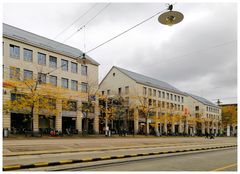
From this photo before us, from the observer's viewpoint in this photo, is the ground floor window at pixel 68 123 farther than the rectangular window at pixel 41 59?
Yes

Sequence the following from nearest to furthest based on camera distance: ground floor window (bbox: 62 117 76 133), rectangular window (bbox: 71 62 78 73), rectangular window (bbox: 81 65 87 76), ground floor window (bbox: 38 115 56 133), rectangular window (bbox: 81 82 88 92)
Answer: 1. ground floor window (bbox: 38 115 56 133)
2. ground floor window (bbox: 62 117 76 133)
3. rectangular window (bbox: 71 62 78 73)
4. rectangular window (bbox: 81 82 88 92)
5. rectangular window (bbox: 81 65 87 76)

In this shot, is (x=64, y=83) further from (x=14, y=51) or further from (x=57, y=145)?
(x=57, y=145)

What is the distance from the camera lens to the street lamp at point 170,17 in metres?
10.9

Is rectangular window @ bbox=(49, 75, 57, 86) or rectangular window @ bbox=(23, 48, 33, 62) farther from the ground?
rectangular window @ bbox=(23, 48, 33, 62)

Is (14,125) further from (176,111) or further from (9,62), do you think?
(176,111)

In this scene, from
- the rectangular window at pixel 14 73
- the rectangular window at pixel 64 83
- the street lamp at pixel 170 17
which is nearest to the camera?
the street lamp at pixel 170 17

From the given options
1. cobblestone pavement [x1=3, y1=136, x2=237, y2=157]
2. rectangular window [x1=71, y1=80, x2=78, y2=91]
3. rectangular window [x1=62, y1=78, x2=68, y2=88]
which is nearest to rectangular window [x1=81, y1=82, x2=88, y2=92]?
rectangular window [x1=71, y1=80, x2=78, y2=91]

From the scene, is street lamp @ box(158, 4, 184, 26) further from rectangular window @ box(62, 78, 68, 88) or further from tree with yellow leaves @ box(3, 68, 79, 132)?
rectangular window @ box(62, 78, 68, 88)

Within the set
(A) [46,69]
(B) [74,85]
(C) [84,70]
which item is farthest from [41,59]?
(C) [84,70]

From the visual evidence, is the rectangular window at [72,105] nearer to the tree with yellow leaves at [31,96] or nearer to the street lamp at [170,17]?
the tree with yellow leaves at [31,96]

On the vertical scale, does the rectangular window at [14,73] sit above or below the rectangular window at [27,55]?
below

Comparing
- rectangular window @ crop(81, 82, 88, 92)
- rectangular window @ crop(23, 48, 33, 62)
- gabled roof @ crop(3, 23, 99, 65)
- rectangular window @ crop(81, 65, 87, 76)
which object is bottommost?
rectangular window @ crop(81, 82, 88, 92)

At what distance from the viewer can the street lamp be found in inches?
427

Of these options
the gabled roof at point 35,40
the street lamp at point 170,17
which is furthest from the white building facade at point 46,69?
the street lamp at point 170,17
